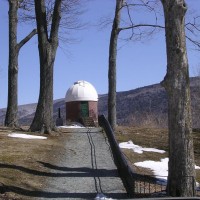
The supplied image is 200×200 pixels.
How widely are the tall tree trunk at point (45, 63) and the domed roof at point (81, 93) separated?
14.1 meters

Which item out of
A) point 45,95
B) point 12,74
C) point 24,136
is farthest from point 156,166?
point 12,74

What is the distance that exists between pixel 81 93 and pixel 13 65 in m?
11.1

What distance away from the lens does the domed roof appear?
36.0 meters

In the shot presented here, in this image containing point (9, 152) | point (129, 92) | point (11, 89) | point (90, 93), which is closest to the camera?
point (9, 152)

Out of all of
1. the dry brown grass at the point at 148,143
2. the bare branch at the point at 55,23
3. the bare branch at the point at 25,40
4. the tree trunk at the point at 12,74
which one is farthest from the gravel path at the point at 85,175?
the bare branch at the point at 25,40

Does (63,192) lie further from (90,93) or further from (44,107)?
(90,93)

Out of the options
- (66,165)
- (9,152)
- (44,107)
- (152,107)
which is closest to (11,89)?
(44,107)

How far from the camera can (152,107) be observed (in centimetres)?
11956

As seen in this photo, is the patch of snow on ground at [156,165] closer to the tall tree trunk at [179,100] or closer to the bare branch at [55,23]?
the tall tree trunk at [179,100]

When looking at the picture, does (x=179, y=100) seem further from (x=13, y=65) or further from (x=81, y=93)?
(x=81, y=93)

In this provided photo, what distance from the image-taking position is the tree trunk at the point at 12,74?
83.1 feet

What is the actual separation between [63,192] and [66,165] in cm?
303

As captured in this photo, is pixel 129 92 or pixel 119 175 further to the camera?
pixel 129 92

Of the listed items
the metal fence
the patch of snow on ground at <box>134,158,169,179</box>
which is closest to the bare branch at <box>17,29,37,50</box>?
the patch of snow on ground at <box>134,158,169,179</box>
